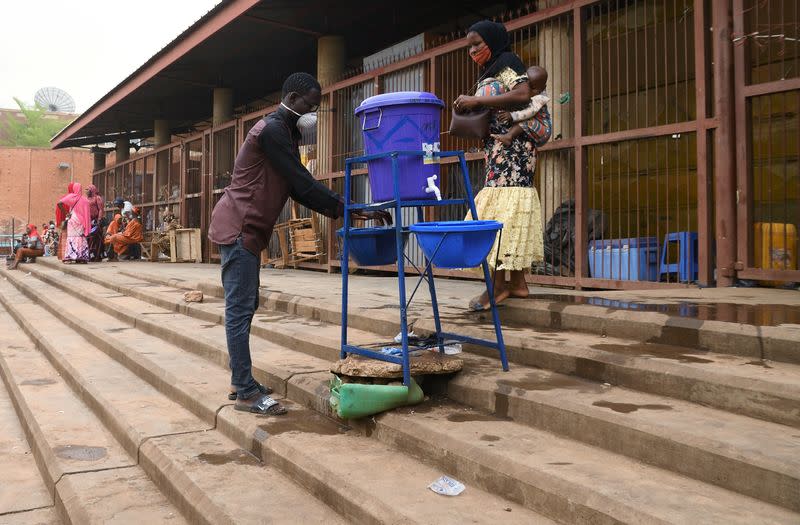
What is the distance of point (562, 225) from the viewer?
6629 mm

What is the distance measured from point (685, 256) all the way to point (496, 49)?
9.33 ft

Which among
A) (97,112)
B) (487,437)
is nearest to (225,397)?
(487,437)

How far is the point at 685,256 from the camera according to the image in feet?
18.4

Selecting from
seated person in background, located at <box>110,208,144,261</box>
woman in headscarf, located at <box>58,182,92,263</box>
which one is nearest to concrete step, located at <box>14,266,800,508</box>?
woman in headscarf, located at <box>58,182,92,263</box>

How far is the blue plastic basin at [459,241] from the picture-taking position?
9.70ft

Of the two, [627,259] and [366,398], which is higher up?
[627,259]

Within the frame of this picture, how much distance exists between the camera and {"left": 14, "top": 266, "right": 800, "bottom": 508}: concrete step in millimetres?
2059

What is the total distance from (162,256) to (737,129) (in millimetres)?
13704

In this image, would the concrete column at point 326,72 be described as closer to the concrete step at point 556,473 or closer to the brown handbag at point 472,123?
the brown handbag at point 472,123

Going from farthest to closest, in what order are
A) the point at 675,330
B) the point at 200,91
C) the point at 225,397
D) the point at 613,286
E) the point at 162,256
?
the point at 200,91
the point at 162,256
the point at 613,286
the point at 225,397
the point at 675,330

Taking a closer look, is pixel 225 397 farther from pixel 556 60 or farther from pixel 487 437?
pixel 556 60

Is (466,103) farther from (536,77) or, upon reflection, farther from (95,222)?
(95,222)

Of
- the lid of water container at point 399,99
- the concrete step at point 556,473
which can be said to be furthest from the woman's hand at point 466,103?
the concrete step at point 556,473

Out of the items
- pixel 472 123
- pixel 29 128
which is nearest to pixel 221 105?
pixel 472 123
